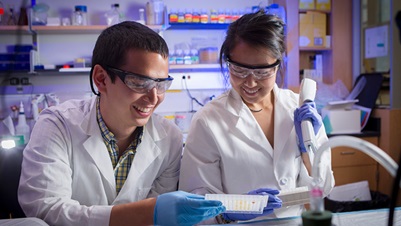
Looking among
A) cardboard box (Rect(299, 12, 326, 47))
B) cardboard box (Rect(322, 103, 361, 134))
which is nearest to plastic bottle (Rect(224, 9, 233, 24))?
cardboard box (Rect(299, 12, 326, 47))

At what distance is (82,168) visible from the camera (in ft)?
5.23

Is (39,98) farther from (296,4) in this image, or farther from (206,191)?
(206,191)

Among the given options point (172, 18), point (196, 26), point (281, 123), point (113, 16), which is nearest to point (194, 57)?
point (196, 26)

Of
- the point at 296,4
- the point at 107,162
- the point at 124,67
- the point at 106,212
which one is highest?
the point at 296,4

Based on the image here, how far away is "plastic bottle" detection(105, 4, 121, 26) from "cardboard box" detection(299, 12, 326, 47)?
202 centimetres

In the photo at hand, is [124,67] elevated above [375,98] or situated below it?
above

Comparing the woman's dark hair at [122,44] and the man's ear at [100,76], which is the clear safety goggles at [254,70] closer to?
the woman's dark hair at [122,44]

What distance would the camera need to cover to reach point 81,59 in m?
4.48

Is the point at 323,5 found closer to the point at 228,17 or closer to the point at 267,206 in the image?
the point at 228,17

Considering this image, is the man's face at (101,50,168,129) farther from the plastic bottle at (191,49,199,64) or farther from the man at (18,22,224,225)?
the plastic bottle at (191,49,199,64)

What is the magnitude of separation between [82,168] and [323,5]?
383 cm

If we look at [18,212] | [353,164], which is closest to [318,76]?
[353,164]

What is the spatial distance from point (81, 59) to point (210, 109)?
3.04m

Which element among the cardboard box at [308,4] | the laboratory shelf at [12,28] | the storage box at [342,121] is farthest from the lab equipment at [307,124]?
the laboratory shelf at [12,28]
